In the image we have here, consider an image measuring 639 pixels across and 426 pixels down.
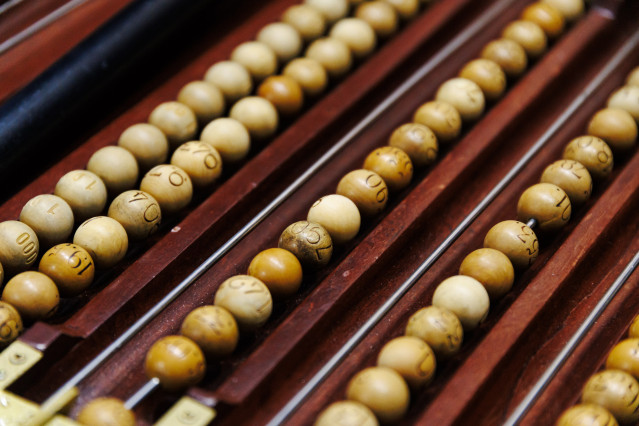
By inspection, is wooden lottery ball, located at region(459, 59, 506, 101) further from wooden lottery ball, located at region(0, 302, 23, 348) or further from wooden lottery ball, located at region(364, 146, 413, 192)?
wooden lottery ball, located at region(0, 302, 23, 348)

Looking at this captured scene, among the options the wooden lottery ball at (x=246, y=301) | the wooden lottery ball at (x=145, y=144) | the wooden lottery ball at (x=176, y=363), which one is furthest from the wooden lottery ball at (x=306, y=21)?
the wooden lottery ball at (x=176, y=363)

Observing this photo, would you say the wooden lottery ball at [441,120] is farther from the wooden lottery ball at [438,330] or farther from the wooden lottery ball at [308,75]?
the wooden lottery ball at [438,330]

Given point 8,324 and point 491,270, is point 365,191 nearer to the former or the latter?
point 491,270

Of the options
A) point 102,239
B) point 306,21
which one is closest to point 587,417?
point 102,239

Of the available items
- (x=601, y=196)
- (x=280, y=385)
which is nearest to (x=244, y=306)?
(x=280, y=385)

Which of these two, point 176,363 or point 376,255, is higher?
point 376,255

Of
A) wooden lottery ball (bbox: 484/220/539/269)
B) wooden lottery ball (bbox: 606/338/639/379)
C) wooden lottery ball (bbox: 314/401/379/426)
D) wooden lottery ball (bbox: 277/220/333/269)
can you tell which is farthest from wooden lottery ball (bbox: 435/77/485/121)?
wooden lottery ball (bbox: 314/401/379/426)
